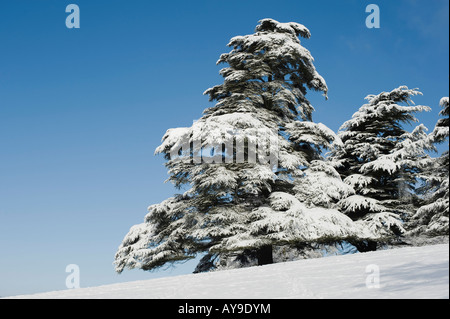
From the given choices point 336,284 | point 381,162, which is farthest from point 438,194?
point 336,284

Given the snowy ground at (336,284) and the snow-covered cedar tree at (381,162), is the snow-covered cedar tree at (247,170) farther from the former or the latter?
the snowy ground at (336,284)

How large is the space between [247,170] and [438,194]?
567cm

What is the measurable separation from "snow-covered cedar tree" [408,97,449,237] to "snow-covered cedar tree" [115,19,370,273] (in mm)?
2299

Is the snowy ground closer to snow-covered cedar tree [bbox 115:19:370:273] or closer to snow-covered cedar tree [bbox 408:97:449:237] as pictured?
snow-covered cedar tree [bbox 408:97:449:237]

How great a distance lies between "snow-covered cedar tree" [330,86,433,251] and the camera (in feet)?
49.1

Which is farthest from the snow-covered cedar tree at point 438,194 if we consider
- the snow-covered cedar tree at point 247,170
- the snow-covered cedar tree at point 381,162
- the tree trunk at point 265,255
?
the tree trunk at point 265,255

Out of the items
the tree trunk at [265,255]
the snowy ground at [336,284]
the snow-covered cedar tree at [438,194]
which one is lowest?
the snowy ground at [336,284]

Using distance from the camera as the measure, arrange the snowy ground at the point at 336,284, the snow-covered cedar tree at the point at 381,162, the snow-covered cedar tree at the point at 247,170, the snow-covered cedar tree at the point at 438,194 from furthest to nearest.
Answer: the snow-covered cedar tree at the point at 381,162
the snow-covered cedar tree at the point at 247,170
the snow-covered cedar tree at the point at 438,194
the snowy ground at the point at 336,284

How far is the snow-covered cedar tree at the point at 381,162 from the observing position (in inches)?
589

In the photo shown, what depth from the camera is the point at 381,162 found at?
15695 mm

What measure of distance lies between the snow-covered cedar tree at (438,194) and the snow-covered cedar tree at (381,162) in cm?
69
